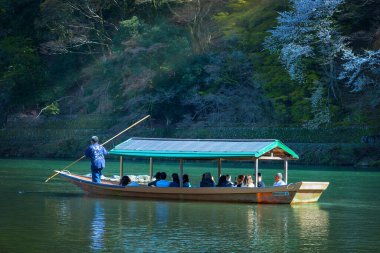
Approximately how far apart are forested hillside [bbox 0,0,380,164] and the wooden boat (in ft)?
76.2

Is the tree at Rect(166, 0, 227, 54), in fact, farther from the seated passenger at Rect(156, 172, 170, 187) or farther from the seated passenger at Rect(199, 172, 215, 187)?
the seated passenger at Rect(199, 172, 215, 187)

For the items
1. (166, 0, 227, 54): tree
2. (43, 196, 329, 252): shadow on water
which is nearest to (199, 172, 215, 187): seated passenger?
(43, 196, 329, 252): shadow on water

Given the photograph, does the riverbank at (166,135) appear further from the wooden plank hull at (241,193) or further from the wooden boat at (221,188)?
the wooden plank hull at (241,193)

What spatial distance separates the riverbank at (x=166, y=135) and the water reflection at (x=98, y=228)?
2673cm

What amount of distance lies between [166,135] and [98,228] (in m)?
39.4

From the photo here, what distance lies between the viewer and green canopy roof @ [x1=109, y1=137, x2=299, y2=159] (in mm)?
28438

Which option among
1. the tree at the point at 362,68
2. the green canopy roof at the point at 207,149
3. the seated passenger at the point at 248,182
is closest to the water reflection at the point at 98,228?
the green canopy roof at the point at 207,149

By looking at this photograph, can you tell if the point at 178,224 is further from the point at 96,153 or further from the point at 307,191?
the point at 96,153

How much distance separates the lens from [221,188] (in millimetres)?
28516

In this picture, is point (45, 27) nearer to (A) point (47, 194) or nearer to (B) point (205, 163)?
(B) point (205, 163)

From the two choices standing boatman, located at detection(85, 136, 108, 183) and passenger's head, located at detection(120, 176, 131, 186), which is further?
passenger's head, located at detection(120, 176, 131, 186)

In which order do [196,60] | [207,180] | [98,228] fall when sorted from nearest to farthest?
[98,228] < [207,180] < [196,60]

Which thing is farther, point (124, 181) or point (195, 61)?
point (195, 61)

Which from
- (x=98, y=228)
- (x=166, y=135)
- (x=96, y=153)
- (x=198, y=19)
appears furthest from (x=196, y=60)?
(x=98, y=228)
